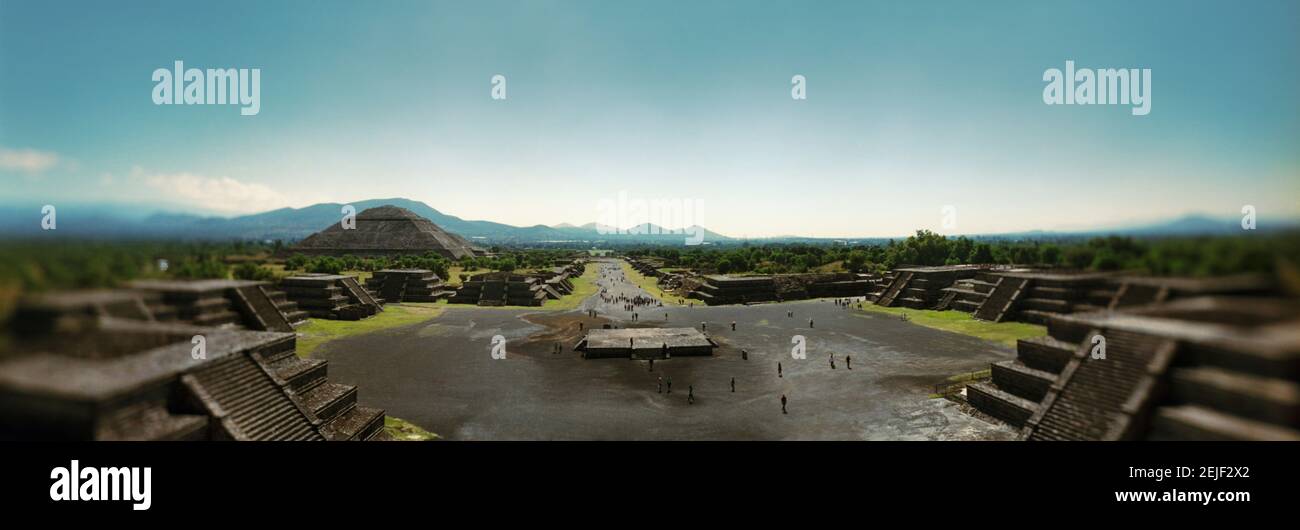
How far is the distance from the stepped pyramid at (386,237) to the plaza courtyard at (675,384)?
71.7m

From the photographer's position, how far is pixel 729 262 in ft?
275

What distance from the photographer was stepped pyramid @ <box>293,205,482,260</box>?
93812 millimetres

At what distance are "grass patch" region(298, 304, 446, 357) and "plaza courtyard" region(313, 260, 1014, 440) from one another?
4.15 ft

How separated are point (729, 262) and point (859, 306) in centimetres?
3404

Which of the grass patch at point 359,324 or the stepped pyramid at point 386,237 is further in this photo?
the stepped pyramid at point 386,237

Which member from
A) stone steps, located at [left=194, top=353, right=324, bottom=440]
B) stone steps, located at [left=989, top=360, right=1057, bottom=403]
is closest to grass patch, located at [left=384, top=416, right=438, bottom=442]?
stone steps, located at [left=194, top=353, right=324, bottom=440]

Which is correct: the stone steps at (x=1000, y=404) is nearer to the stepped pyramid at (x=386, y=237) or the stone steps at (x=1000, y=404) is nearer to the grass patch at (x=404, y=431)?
the grass patch at (x=404, y=431)

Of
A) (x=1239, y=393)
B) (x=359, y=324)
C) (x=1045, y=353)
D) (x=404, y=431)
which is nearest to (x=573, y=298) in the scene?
(x=359, y=324)

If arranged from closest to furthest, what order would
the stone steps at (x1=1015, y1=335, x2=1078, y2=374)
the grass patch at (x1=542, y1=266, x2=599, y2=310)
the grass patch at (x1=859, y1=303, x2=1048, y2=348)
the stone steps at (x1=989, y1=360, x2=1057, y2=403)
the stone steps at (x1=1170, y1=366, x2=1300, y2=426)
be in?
the stone steps at (x1=1170, y1=366, x2=1300, y2=426) → the stone steps at (x1=1015, y1=335, x2=1078, y2=374) → the stone steps at (x1=989, y1=360, x2=1057, y2=403) → the grass patch at (x1=859, y1=303, x2=1048, y2=348) → the grass patch at (x1=542, y1=266, x2=599, y2=310)

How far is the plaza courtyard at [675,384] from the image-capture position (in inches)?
641

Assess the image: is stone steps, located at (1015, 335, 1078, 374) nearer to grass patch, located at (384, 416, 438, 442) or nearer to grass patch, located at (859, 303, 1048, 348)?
grass patch, located at (859, 303, 1048, 348)

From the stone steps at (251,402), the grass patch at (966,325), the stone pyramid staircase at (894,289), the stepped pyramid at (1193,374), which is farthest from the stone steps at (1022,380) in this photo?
the stone pyramid staircase at (894,289)
